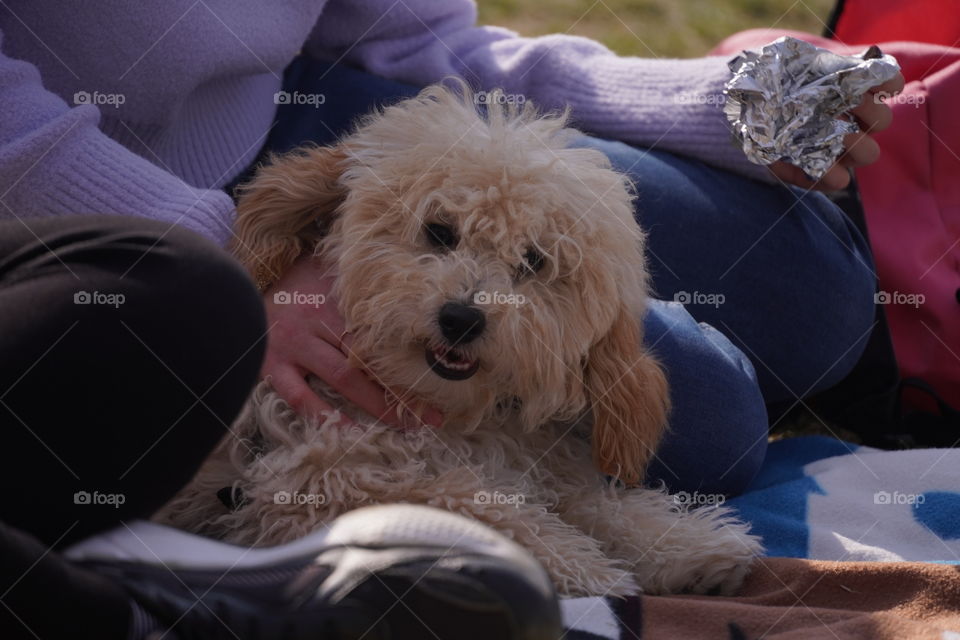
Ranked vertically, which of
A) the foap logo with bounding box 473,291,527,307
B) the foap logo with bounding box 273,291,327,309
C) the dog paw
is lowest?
the dog paw

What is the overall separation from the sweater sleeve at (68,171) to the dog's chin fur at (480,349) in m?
0.16

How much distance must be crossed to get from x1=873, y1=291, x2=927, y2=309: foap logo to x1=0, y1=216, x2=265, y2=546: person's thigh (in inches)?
88.9

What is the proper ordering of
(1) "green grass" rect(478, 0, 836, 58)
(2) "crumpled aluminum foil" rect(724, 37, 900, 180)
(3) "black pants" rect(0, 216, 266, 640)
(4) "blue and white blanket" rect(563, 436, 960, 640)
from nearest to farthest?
(3) "black pants" rect(0, 216, 266, 640)
(4) "blue and white blanket" rect(563, 436, 960, 640)
(2) "crumpled aluminum foil" rect(724, 37, 900, 180)
(1) "green grass" rect(478, 0, 836, 58)

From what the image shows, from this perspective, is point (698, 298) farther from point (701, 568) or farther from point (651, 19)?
point (651, 19)

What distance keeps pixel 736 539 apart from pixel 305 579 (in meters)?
1.09

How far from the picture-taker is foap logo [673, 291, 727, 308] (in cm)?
281

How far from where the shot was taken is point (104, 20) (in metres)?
2.33

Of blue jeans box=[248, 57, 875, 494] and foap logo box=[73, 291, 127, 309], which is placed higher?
foap logo box=[73, 291, 127, 309]

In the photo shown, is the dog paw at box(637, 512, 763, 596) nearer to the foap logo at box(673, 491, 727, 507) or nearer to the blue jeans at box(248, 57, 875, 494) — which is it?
the foap logo at box(673, 491, 727, 507)

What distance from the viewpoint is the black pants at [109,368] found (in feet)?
4.68

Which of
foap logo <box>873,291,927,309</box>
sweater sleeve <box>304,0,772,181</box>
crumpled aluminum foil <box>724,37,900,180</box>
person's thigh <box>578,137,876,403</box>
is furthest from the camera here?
foap logo <box>873,291,927,309</box>

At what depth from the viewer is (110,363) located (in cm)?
150

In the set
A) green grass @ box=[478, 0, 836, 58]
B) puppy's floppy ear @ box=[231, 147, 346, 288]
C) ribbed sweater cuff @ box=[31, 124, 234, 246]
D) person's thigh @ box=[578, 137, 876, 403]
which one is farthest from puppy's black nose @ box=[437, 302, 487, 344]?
green grass @ box=[478, 0, 836, 58]

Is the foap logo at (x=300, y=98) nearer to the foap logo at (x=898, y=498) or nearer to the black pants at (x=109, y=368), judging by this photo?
the black pants at (x=109, y=368)
